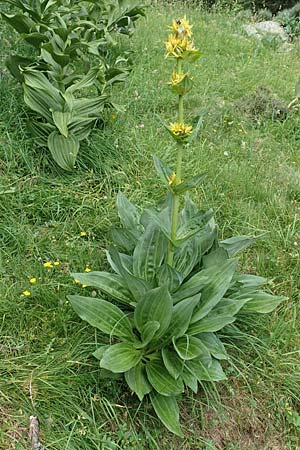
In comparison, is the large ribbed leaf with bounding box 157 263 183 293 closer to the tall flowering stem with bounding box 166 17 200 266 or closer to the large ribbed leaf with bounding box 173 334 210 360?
the large ribbed leaf with bounding box 173 334 210 360

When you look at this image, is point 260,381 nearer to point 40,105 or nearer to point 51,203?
point 51,203

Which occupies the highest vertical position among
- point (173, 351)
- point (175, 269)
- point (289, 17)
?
point (175, 269)

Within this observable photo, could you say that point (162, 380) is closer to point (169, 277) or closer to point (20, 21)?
point (169, 277)

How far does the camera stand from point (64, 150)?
371cm

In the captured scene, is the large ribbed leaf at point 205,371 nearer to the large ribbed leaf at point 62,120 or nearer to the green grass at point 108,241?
the green grass at point 108,241

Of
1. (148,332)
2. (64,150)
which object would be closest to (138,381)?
(148,332)

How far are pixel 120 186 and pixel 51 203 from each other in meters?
0.53

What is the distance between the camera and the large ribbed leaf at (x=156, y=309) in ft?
7.89

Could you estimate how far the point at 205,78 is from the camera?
572 cm

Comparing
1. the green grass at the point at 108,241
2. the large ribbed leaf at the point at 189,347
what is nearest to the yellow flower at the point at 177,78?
the green grass at the point at 108,241

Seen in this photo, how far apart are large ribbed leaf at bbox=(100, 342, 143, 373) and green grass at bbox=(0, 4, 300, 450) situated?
182mm

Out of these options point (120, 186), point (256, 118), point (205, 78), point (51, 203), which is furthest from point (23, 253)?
point (205, 78)

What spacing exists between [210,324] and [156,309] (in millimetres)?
264

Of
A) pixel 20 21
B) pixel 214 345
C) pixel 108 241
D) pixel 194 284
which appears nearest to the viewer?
pixel 214 345
